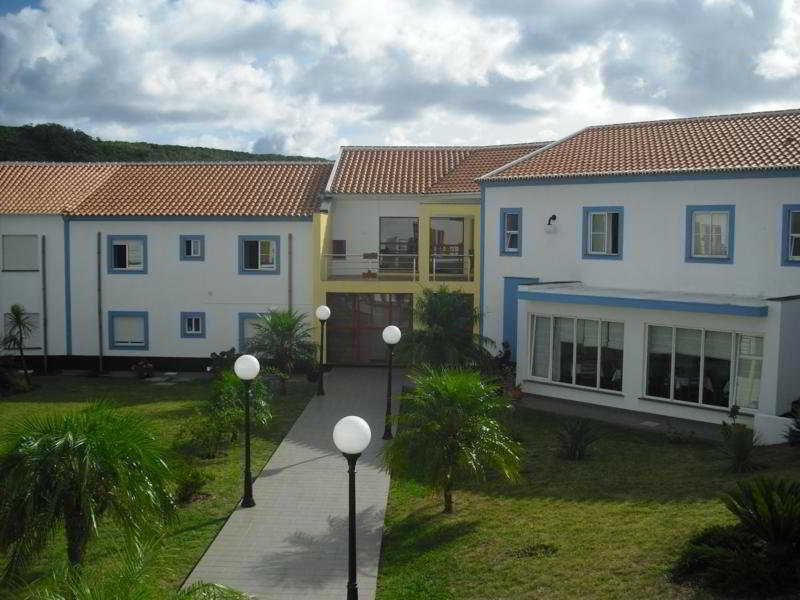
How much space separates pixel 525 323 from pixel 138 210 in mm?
14429

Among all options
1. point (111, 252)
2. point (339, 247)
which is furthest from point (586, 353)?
point (111, 252)

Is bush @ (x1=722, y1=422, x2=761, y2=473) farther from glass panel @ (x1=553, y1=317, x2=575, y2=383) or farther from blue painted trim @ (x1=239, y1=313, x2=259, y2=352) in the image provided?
blue painted trim @ (x1=239, y1=313, x2=259, y2=352)

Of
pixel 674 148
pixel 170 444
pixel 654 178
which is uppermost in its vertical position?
pixel 674 148

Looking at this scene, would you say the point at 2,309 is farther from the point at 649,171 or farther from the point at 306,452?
the point at 649,171

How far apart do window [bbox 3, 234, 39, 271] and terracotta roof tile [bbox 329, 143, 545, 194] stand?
10.6 m

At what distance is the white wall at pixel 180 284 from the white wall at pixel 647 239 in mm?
7337

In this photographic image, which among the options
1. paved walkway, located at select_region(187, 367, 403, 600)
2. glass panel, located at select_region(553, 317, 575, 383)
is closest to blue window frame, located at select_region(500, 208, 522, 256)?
glass panel, located at select_region(553, 317, 575, 383)

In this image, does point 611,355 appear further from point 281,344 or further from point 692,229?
point 281,344

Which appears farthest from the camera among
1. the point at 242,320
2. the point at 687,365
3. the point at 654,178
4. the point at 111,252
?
the point at 111,252

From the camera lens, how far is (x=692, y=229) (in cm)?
2150

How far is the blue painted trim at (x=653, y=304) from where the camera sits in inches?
728

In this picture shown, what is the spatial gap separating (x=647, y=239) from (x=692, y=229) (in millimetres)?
1242

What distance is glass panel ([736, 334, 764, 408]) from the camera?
18.8m

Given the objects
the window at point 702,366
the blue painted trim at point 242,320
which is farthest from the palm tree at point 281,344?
the window at point 702,366
